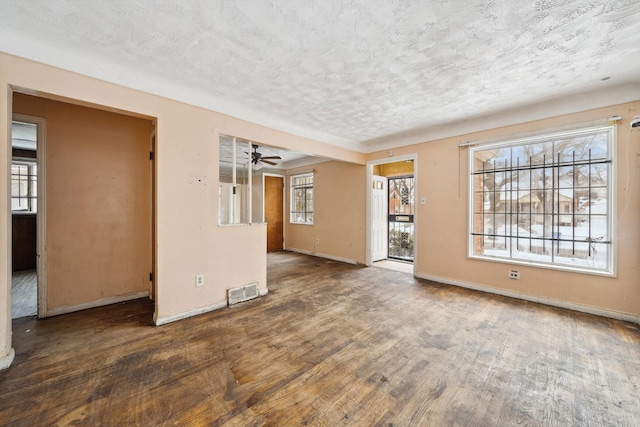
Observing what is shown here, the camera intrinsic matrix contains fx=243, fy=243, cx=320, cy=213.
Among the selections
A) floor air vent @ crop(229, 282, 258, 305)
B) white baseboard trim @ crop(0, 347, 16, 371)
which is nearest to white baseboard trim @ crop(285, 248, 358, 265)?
floor air vent @ crop(229, 282, 258, 305)

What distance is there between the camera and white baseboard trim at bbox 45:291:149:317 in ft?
9.20

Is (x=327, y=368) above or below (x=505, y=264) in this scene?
below

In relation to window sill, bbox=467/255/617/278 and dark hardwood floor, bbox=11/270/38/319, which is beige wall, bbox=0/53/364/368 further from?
window sill, bbox=467/255/617/278

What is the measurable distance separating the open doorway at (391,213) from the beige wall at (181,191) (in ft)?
9.76

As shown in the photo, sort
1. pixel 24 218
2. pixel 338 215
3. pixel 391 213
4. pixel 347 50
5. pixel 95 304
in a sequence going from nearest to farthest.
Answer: pixel 347 50 → pixel 95 304 → pixel 24 218 → pixel 338 215 → pixel 391 213

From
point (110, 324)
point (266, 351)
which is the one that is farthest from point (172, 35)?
→ point (110, 324)

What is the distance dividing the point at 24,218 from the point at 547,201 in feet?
29.4

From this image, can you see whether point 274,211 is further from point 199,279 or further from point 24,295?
point 24,295

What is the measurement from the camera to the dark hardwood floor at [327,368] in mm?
1490

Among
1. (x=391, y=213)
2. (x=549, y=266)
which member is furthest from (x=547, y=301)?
(x=391, y=213)

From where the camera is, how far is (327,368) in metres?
1.92

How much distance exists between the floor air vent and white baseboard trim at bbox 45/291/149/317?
4.44 feet

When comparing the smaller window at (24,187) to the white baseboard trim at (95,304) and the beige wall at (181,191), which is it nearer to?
the white baseboard trim at (95,304)

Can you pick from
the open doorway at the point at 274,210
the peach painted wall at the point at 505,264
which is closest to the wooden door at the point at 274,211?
the open doorway at the point at 274,210
